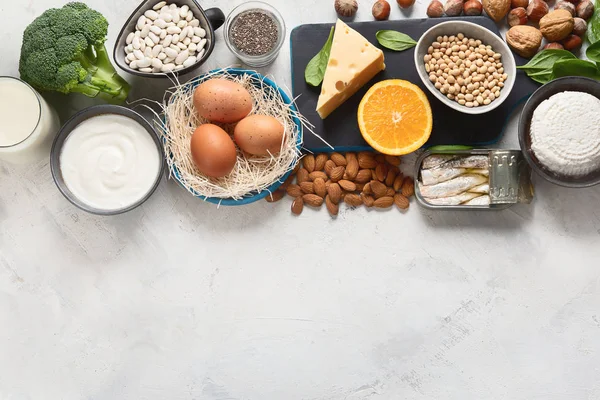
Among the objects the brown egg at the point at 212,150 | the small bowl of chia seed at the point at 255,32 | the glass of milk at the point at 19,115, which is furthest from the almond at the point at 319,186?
the glass of milk at the point at 19,115

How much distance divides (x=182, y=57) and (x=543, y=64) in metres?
0.88

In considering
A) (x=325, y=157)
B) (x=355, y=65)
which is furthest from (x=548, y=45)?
(x=325, y=157)

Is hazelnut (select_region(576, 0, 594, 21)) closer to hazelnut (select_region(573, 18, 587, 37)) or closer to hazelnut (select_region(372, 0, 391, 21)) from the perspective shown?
hazelnut (select_region(573, 18, 587, 37))

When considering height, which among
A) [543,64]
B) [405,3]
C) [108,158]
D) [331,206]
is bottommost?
[331,206]

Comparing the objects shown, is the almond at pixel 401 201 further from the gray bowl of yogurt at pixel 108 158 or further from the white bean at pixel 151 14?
the white bean at pixel 151 14

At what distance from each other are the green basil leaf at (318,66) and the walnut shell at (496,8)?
39 centimetres

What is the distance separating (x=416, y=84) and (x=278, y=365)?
796mm

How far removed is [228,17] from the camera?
1.32m

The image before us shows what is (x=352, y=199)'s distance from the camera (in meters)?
1.33

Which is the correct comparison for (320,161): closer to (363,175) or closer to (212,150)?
(363,175)

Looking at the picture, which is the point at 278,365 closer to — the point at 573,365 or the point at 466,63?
the point at 573,365

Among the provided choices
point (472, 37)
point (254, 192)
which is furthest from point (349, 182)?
point (472, 37)

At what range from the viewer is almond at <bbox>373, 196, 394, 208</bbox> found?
1.33 metres

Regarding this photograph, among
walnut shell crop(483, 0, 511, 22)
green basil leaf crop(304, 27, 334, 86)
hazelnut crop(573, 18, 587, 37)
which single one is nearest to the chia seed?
green basil leaf crop(304, 27, 334, 86)
